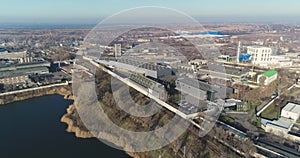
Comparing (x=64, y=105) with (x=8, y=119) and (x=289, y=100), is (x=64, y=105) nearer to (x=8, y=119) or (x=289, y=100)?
(x=8, y=119)

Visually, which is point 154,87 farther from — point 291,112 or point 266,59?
point 266,59

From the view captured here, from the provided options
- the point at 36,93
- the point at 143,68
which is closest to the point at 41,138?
the point at 36,93

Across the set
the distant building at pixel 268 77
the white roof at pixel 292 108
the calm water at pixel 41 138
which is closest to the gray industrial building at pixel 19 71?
the calm water at pixel 41 138

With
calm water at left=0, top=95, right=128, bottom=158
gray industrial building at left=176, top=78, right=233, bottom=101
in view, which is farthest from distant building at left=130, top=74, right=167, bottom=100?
calm water at left=0, top=95, right=128, bottom=158

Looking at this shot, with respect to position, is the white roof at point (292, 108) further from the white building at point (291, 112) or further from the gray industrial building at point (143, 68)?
the gray industrial building at point (143, 68)

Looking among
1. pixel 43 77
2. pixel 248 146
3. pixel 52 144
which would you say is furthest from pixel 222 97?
pixel 43 77

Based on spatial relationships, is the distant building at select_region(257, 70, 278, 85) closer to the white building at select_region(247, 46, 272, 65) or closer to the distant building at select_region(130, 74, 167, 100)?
the white building at select_region(247, 46, 272, 65)
